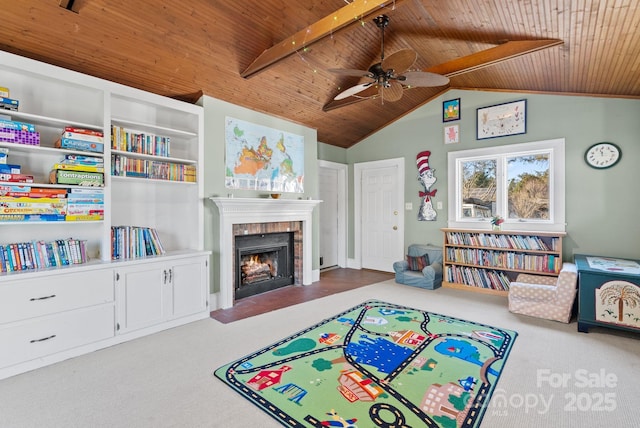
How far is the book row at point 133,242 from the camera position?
3.07 metres

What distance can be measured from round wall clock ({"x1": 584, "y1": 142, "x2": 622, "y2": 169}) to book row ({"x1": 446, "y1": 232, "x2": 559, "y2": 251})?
112 cm

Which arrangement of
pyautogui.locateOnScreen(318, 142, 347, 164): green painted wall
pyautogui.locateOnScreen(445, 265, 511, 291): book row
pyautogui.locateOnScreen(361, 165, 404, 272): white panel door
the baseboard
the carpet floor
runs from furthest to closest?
the baseboard → pyautogui.locateOnScreen(318, 142, 347, 164): green painted wall → pyautogui.locateOnScreen(361, 165, 404, 272): white panel door → pyautogui.locateOnScreen(445, 265, 511, 291): book row → the carpet floor

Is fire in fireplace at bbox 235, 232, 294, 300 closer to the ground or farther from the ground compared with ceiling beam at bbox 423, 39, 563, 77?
closer to the ground

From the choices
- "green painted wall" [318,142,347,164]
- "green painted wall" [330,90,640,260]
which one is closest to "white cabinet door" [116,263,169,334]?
"green painted wall" [318,142,347,164]

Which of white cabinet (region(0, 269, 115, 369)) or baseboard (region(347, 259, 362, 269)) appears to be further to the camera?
baseboard (region(347, 259, 362, 269))

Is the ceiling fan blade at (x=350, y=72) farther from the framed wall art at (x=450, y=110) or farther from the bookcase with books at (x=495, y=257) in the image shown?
the bookcase with books at (x=495, y=257)

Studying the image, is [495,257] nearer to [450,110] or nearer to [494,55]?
[450,110]

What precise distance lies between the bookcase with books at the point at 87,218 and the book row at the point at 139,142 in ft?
0.05

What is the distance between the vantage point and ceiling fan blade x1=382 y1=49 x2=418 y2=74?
2618mm

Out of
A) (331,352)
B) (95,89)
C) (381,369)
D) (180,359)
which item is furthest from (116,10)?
(381,369)

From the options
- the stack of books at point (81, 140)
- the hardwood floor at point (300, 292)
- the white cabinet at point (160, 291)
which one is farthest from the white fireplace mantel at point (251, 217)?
the stack of books at point (81, 140)

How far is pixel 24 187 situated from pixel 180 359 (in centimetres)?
193

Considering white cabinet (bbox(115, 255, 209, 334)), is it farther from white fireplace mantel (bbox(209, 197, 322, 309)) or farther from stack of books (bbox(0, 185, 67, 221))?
stack of books (bbox(0, 185, 67, 221))

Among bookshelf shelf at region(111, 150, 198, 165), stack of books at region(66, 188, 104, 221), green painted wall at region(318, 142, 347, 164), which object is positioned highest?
green painted wall at region(318, 142, 347, 164)
